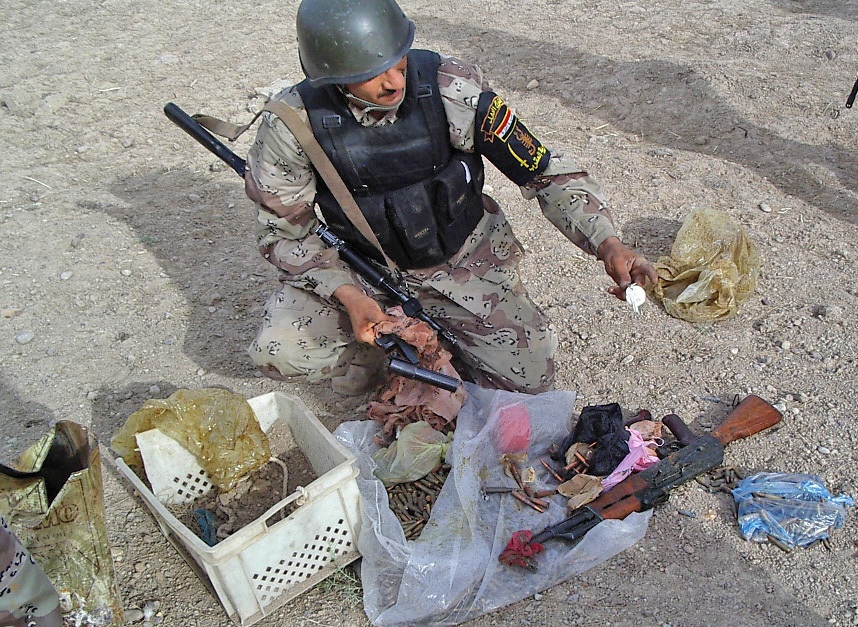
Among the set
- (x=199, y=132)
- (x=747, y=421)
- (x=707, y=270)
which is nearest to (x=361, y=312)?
(x=199, y=132)

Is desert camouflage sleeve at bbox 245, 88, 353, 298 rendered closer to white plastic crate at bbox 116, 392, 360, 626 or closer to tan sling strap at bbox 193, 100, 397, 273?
tan sling strap at bbox 193, 100, 397, 273

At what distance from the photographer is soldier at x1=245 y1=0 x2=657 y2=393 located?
2812mm

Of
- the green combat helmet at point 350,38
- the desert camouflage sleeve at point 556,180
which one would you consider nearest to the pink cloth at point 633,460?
the desert camouflage sleeve at point 556,180

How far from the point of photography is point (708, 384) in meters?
3.39

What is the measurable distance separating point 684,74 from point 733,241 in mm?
2768

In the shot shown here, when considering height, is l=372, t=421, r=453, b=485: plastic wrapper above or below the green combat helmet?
below

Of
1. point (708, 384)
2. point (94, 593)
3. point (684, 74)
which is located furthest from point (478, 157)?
point (684, 74)

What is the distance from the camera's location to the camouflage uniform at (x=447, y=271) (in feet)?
10.0

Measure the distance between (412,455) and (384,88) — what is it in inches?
58.3

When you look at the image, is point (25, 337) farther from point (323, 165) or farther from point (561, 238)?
point (561, 238)

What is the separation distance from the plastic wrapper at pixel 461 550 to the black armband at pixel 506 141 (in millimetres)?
1138

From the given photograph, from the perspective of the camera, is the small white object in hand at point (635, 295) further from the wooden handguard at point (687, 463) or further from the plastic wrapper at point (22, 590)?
the plastic wrapper at point (22, 590)

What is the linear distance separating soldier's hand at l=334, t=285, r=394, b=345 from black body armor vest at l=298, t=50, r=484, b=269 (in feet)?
1.03

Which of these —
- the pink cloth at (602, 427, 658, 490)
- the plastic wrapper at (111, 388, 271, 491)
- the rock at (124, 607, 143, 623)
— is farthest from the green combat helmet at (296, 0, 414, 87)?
the rock at (124, 607, 143, 623)
